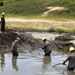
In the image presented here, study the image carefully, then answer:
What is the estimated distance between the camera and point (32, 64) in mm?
20703

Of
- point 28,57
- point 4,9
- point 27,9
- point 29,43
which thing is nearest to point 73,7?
point 27,9

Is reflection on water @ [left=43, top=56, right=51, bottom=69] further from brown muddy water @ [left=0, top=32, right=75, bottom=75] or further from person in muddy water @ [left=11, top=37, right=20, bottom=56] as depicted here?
person in muddy water @ [left=11, top=37, right=20, bottom=56]

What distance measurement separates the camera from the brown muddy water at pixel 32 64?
1894 centimetres

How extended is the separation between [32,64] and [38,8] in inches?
1185

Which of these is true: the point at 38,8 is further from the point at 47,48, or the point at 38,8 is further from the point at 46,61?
the point at 46,61

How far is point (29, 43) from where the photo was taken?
2630cm

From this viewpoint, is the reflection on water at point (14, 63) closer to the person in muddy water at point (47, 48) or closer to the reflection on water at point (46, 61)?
the reflection on water at point (46, 61)

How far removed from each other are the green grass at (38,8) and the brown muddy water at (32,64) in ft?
73.0

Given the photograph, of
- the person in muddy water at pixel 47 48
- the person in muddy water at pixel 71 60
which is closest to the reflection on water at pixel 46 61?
the person in muddy water at pixel 47 48

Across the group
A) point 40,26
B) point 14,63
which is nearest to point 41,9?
point 40,26

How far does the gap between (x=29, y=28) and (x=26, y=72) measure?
607 inches

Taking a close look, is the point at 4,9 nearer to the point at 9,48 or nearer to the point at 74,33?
the point at 74,33

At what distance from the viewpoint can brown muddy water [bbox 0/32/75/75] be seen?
62.1ft

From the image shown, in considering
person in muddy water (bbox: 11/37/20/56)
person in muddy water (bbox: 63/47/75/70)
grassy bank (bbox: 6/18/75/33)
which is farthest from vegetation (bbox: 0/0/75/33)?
person in muddy water (bbox: 63/47/75/70)
